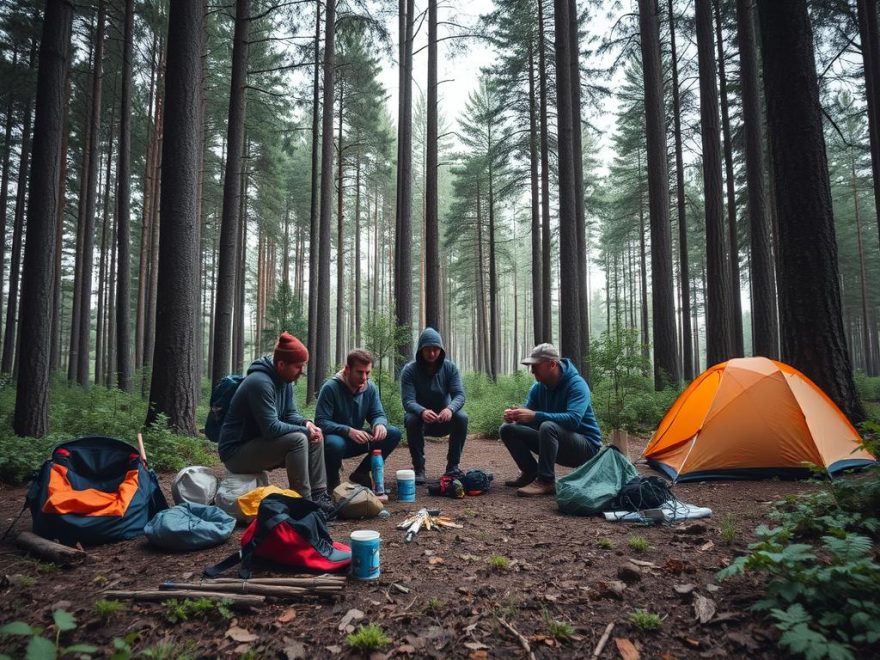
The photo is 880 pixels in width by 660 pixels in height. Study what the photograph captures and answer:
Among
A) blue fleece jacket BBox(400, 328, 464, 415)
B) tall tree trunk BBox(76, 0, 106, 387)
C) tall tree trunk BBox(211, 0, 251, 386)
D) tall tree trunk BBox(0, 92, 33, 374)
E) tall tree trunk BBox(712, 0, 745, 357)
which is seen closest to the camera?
blue fleece jacket BBox(400, 328, 464, 415)

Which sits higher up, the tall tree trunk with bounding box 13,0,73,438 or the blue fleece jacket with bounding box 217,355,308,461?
the tall tree trunk with bounding box 13,0,73,438

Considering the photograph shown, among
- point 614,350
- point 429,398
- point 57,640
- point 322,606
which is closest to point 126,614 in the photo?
point 57,640

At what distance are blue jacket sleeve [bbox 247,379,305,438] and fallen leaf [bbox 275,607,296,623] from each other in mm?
1784

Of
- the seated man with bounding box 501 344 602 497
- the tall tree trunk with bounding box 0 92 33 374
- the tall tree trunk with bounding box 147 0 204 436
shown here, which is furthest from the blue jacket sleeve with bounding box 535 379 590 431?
the tall tree trunk with bounding box 0 92 33 374

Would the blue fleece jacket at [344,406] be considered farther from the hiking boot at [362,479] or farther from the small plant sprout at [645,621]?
the small plant sprout at [645,621]

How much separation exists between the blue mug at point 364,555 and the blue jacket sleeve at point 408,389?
257cm

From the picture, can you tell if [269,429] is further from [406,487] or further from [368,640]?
[368,640]

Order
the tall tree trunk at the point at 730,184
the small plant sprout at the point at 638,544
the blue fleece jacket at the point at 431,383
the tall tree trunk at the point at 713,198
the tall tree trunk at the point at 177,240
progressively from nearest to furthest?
the small plant sprout at the point at 638,544 < the blue fleece jacket at the point at 431,383 < the tall tree trunk at the point at 177,240 < the tall tree trunk at the point at 713,198 < the tall tree trunk at the point at 730,184

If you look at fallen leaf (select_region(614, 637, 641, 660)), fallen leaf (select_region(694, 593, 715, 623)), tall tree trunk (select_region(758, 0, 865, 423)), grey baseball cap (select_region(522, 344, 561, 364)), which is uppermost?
tall tree trunk (select_region(758, 0, 865, 423))

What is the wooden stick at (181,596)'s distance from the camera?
238 centimetres

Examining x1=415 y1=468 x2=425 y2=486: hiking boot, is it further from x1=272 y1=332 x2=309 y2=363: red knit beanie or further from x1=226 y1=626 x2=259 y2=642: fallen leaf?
x1=226 y1=626 x2=259 y2=642: fallen leaf

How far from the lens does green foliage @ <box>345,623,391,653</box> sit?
209 cm

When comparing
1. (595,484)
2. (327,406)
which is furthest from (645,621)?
(327,406)

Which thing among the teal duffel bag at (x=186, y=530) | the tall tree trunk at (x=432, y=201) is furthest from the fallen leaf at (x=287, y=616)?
the tall tree trunk at (x=432, y=201)
